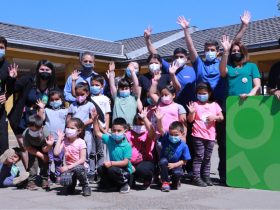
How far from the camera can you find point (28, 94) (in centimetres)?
626

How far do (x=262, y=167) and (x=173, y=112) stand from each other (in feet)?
4.83

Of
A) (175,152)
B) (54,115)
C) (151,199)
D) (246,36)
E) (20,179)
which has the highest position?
(246,36)

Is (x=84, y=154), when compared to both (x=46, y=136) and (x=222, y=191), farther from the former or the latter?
(x=222, y=191)

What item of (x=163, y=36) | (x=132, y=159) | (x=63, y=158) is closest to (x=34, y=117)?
(x=63, y=158)

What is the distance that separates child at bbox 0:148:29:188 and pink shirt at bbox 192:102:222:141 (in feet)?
8.47

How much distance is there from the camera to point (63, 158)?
5.98 meters

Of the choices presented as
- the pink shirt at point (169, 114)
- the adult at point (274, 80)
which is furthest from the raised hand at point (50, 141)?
the adult at point (274, 80)

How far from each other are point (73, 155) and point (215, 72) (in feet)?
8.17

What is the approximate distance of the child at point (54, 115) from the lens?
6074mm

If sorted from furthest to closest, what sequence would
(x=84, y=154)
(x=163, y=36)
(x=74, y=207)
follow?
(x=163, y=36) → (x=84, y=154) → (x=74, y=207)

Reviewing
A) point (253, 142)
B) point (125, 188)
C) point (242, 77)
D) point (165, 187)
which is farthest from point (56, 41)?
point (253, 142)

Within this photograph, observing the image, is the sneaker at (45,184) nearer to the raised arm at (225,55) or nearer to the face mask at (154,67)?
the face mask at (154,67)

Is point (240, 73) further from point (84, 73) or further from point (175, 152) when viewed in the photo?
point (84, 73)

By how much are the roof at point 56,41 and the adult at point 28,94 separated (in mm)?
8795
